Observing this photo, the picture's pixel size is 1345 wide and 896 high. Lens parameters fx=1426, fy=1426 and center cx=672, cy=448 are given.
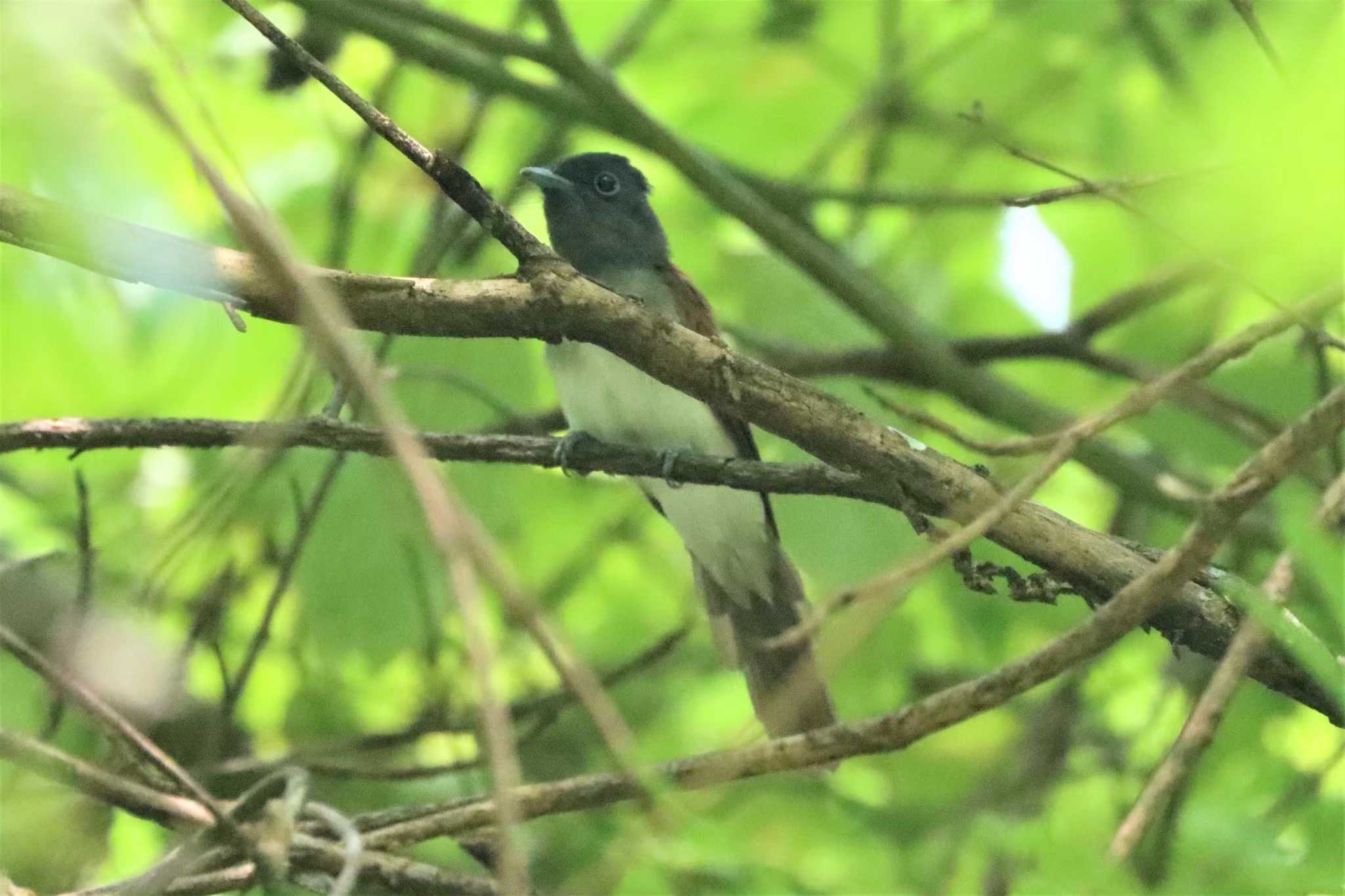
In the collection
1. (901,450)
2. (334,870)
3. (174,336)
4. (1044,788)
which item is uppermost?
(174,336)

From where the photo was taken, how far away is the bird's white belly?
184 inches

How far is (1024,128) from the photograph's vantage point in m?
5.29

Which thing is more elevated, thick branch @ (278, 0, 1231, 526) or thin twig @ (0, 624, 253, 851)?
thick branch @ (278, 0, 1231, 526)

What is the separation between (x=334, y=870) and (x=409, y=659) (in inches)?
98.7

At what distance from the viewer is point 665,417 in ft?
15.9

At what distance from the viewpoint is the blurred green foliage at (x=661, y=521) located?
3.65m

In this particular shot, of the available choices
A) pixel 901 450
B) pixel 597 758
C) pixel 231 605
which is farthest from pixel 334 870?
pixel 597 758

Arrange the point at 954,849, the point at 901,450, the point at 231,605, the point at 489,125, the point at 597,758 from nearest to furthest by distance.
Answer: the point at 901,450, the point at 954,849, the point at 231,605, the point at 597,758, the point at 489,125

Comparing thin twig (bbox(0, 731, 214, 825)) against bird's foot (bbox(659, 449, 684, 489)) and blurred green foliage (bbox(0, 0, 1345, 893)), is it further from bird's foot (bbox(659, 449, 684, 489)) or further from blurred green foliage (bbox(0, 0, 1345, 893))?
bird's foot (bbox(659, 449, 684, 489))

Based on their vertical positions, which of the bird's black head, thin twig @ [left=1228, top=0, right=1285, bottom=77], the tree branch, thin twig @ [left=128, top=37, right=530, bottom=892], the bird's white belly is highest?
the bird's black head

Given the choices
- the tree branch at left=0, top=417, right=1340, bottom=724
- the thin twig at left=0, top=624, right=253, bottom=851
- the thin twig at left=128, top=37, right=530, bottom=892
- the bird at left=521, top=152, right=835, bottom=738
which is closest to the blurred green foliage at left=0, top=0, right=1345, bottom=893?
the bird at left=521, top=152, right=835, bottom=738

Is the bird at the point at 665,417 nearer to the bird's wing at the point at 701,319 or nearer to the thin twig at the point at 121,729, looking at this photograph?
the bird's wing at the point at 701,319

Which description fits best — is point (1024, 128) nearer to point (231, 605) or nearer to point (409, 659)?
point (409, 659)

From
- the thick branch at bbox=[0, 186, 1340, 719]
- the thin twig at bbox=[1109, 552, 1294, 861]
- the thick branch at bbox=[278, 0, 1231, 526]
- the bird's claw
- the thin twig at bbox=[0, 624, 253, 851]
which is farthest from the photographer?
the thick branch at bbox=[278, 0, 1231, 526]
